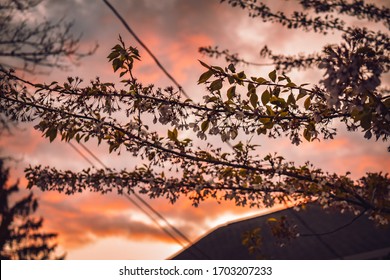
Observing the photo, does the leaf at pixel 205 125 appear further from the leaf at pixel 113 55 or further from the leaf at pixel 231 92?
the leaf at pixel 113 55

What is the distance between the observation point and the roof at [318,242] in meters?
9.41

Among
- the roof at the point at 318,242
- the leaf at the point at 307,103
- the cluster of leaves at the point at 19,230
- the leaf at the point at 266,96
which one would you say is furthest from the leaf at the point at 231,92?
the cluster of leaves at the point at 19,230

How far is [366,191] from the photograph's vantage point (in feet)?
12.4

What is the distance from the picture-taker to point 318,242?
10570 mm

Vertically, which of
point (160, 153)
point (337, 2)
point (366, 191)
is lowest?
point (366, 191)

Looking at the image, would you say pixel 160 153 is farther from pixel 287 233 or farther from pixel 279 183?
pixel 287 233

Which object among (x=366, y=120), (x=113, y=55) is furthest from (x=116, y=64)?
(x=366, y=120)

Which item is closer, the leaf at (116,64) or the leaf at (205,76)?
the leaf at (205,76)

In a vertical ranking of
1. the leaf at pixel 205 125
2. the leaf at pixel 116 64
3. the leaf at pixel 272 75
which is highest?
the leaf at pixel 116 64

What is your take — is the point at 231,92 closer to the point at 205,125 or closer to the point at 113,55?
the point at 205,125

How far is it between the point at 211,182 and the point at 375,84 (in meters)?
2.15

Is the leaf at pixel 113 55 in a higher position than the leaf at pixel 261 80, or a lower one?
higher

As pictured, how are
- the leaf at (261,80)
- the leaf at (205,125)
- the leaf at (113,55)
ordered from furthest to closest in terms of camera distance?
the leaf at (205,125), the leaf at (113,55), the leaf at (261,80)
